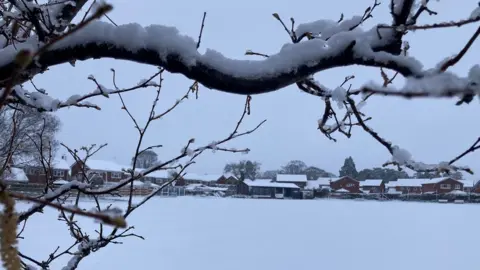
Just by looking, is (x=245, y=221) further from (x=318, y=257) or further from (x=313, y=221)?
(x=318, y=257)

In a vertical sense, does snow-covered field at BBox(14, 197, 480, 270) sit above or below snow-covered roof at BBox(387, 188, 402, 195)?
below

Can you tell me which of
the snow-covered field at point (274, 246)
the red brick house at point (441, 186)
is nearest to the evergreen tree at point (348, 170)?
the red brick house at point (441, 186)

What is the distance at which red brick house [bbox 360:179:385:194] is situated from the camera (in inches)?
2313

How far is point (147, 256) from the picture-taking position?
10812mm

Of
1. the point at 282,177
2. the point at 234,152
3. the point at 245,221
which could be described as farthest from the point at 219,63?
the point at 282,177

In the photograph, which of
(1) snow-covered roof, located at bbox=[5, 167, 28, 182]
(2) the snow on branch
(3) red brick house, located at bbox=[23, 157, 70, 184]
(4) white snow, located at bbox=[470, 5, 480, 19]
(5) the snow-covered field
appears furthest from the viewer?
(5) the snow-covered field

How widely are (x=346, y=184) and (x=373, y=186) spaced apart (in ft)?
12.4

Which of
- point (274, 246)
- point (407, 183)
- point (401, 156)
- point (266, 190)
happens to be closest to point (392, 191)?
point (407, 183)

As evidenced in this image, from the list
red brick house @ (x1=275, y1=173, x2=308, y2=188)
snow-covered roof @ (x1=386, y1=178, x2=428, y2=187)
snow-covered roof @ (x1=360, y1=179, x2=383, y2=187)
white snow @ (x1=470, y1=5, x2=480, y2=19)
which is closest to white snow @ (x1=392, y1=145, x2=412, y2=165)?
white snow @ (x1=470, y1=5, x2=480, y2=19)

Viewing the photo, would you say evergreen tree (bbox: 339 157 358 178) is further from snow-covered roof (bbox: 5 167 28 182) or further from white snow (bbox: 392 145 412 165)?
white snow (bbox: 392 145 412 165)

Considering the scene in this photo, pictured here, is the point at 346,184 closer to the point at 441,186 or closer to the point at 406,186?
the point at 406,186

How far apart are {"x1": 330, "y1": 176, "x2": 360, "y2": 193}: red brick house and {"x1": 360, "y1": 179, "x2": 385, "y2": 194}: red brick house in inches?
39.4

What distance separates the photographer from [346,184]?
2397 inches

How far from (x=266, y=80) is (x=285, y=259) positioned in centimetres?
1046
